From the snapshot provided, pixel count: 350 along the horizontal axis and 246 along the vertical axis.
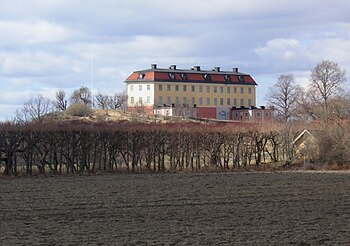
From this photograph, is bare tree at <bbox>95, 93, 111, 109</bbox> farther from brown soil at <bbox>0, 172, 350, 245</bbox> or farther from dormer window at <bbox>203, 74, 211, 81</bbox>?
brown soil at <bbox>0, 172, 350, 245</bbox>

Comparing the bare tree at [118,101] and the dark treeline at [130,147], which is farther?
the bare tree at [118,101]

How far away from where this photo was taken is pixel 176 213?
19938 mm

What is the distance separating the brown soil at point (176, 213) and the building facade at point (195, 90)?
98694 millimetres

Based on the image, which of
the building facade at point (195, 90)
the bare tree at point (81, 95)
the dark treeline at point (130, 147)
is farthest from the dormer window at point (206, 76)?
the dark treeline at point (130, 147)

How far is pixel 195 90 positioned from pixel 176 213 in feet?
380

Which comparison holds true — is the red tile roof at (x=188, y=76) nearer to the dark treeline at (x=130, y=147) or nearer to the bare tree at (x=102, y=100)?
the bare tree at (x=102, y=100)

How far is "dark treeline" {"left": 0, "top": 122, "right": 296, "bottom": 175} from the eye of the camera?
1597 inches

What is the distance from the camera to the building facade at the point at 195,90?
132 m

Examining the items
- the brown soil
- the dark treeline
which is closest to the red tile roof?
the dark treeline

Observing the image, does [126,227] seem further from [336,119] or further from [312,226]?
[336,119]

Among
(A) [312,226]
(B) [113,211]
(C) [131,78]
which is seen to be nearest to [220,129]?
(B) [113,211]

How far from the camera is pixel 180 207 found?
21.5m

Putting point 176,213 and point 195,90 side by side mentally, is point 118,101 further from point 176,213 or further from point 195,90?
point 176,213

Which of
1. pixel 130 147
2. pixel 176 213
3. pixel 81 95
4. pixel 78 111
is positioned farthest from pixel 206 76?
pixel 176 213
